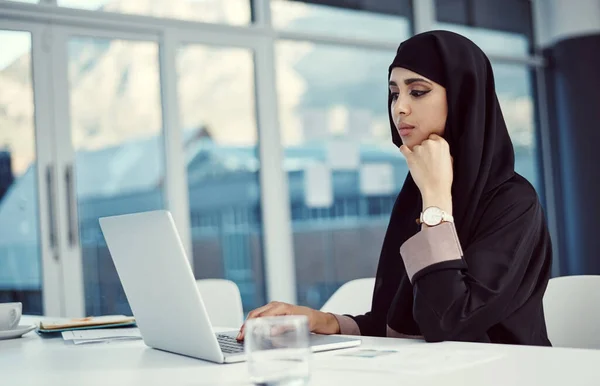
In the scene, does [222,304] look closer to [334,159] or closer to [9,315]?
[9,315]

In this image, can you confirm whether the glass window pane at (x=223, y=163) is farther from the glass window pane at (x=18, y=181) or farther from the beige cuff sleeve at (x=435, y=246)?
the beige cuff sleeve at (x=435, y=246)

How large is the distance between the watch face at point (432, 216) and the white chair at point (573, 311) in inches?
16.9

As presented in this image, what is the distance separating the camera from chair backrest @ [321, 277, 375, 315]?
2109mm

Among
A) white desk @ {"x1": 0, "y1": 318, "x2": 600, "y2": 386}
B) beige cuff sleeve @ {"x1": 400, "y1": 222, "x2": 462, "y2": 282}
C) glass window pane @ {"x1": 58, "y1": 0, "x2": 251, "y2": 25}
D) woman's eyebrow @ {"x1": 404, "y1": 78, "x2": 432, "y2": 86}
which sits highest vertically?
glass window pane @ {"x1": 58, "y1": 0, "x2": 251, "y2": 25}

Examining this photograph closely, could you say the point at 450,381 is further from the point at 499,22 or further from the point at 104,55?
the point at 499,22

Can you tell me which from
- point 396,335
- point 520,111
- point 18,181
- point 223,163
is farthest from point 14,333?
point 520,111

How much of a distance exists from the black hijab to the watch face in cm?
9

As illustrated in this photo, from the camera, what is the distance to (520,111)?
616cm

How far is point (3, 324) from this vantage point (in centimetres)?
199

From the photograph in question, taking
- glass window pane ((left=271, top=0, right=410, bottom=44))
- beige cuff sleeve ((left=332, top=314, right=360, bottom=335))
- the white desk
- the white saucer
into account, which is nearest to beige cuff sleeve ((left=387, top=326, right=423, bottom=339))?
beige cuff sleeve ((left=332, top=314, right=360, bottom=335))

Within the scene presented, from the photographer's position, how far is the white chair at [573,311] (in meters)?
1.72

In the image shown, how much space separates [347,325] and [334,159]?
3188 mm

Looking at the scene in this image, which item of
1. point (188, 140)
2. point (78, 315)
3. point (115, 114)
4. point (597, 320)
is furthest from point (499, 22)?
point (597, 320)

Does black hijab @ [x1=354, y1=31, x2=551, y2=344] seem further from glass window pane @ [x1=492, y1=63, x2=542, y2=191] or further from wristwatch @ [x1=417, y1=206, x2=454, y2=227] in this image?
glass window pane @ [x1=492, y1=63, x2=542, y2=191]
